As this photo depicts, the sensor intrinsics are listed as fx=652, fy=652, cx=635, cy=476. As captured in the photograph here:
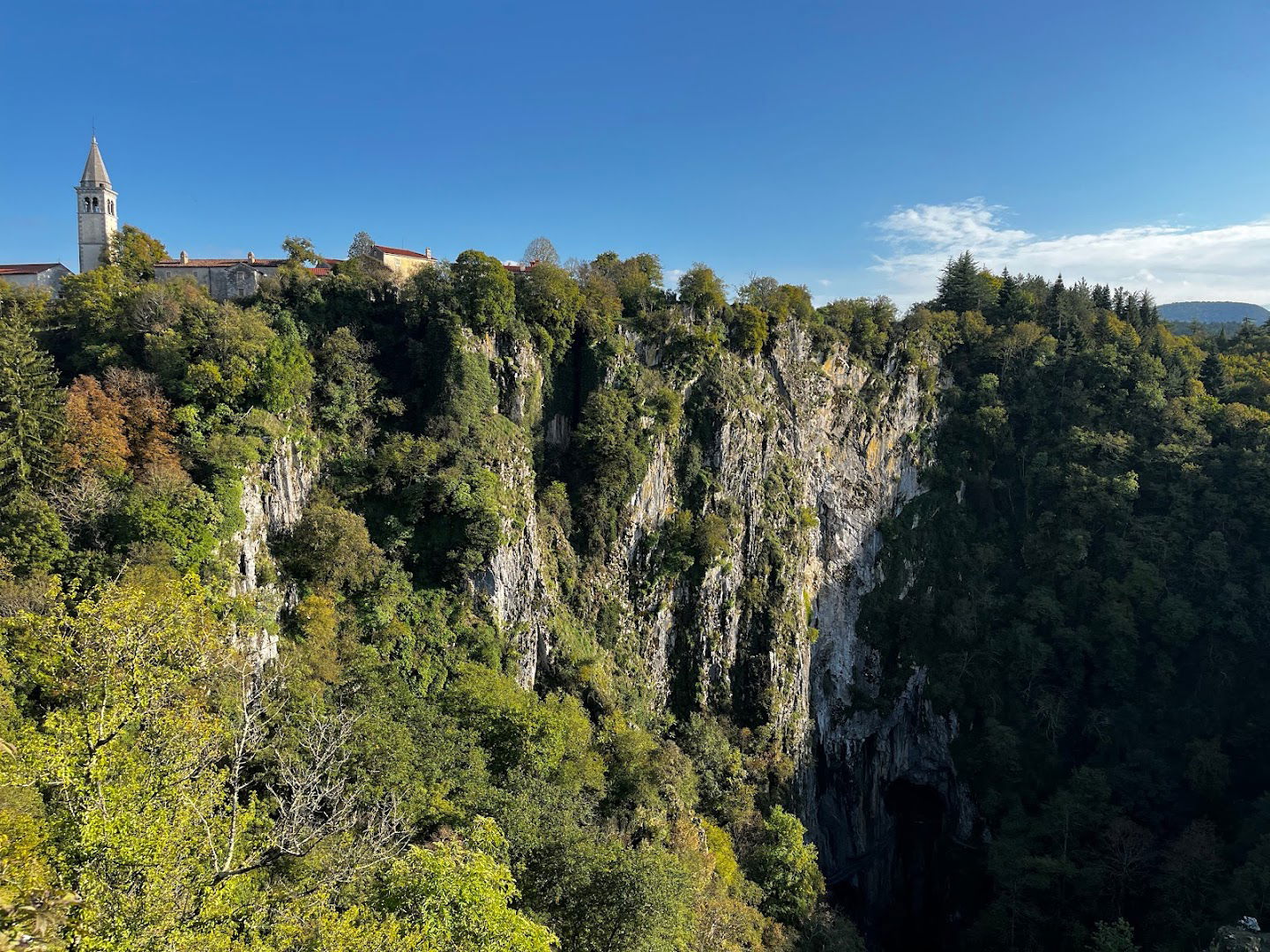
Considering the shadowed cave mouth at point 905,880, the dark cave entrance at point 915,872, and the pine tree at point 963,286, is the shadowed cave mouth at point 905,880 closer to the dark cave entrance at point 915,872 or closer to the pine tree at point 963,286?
the dark cave entrance at point 915,872

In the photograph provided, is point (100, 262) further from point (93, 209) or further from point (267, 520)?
point (267, 520)

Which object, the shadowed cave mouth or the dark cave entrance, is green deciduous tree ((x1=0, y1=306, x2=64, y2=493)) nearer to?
Result: the shadowed cave mouth

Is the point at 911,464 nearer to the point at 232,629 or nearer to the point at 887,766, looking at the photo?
the point at 887,766

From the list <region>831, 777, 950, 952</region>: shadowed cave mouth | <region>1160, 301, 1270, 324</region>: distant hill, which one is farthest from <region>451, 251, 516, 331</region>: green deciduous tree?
<region>1160, 301, 1270, 324</region>: distant hill

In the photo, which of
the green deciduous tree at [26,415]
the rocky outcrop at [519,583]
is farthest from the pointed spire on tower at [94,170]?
the rocky outcrop at [519,583]

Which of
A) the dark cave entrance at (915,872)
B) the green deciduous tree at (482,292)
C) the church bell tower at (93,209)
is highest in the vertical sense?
the church bell tower at (93,209)

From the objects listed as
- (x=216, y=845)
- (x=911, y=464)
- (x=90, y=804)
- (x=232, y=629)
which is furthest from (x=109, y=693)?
(x=911, y=464)
